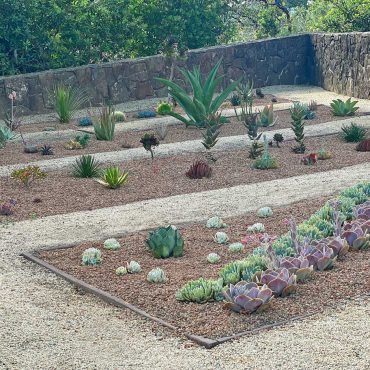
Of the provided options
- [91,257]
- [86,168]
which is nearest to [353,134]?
[86,168]

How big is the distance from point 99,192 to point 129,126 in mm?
5741

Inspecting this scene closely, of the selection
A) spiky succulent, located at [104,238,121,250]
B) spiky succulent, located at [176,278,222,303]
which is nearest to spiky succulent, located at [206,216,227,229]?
spiky succulent, located at [104,238,121,250]

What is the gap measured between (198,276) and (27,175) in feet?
14.9

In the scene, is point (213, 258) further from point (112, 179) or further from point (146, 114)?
point (146, 114)

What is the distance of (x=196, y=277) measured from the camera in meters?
7.95

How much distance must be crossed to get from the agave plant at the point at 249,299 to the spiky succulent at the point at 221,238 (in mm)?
2090

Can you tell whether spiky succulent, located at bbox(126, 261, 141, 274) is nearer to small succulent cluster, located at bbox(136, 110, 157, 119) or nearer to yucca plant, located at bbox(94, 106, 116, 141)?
yucca plant, located at bbox(94, 106, 116, 141)

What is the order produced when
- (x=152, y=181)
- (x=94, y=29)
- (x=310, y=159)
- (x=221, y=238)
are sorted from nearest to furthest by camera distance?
(x=221, y=238) < (x=152, y=181) < (x=310, y=159) < (x=94, y=29)

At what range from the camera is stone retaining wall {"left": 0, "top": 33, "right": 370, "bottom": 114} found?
1945cm

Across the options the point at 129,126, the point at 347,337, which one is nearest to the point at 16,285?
the point at 347,337

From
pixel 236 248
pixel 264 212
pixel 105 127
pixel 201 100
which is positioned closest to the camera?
pixel 236 248

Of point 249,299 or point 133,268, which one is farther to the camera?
point 133,268

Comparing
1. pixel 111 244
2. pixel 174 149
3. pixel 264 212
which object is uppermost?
pixel 111 244

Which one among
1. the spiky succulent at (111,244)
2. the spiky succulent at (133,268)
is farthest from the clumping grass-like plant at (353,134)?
the spiky succulent at (133,268)
